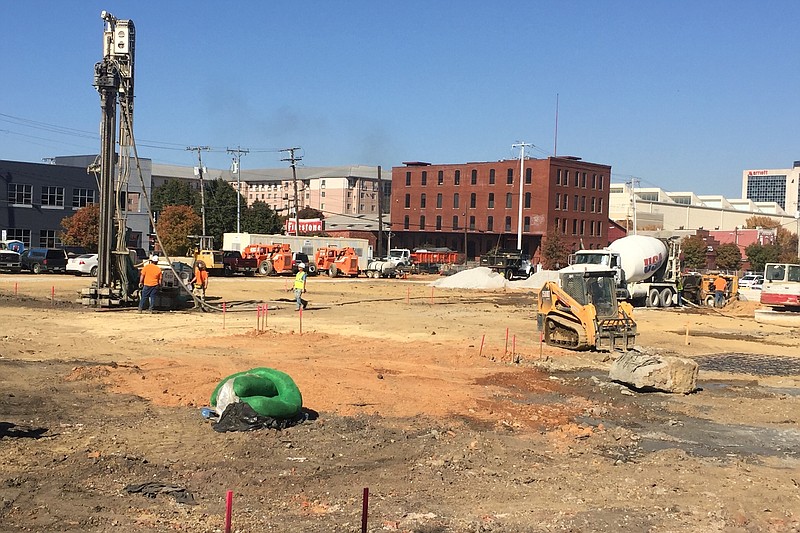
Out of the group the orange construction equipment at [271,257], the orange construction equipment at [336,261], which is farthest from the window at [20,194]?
the orange construction equipment at [336,261]

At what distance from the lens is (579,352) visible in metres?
21.1

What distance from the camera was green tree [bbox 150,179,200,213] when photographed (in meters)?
119

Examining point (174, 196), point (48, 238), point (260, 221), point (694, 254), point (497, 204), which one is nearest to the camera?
point (48, 238)

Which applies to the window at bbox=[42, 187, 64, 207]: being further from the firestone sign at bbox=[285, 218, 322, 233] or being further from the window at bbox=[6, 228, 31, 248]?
the firestone sign at bbox=[285, 218, 322, 233]

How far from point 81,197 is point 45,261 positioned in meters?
22.9

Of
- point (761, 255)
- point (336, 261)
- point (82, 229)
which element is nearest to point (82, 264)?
point (82, 229)

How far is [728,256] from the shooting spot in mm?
90188

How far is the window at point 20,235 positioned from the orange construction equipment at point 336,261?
968 inches

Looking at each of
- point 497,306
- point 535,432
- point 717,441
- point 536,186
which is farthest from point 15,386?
point 536,186

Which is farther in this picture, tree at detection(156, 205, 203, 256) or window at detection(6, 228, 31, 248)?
tree at detection(156, 205, 203, 256)

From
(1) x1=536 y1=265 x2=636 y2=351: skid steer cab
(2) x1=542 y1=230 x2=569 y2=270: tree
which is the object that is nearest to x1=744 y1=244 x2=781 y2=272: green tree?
(2) x1=542 y1=230 x2=569 y2=270: tree

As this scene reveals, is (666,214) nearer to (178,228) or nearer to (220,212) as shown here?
(220,212)

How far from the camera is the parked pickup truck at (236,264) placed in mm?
58344

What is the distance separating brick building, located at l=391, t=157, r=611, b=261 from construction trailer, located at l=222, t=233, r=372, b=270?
21567mm
